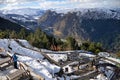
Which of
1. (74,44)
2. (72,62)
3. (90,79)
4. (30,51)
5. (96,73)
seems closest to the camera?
(90,79)

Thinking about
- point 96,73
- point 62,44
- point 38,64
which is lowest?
point 62,44

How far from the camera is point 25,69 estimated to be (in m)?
34.7

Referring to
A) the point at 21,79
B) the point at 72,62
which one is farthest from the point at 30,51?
the point at 21,79

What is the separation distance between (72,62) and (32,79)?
15570 millimetres

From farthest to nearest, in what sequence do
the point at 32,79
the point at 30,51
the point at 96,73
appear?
the point at 30,51 → the point at 96,73 → the point at 32,79

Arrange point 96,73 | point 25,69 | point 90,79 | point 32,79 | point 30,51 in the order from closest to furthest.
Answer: point 32,79 → point 25,69 → point 90,79 → point 96,73 → point 30,51

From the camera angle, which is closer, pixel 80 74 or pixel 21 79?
pixel 21 79

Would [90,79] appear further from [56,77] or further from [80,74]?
[56,77]

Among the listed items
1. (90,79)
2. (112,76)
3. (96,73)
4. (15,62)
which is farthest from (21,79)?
(112,76)

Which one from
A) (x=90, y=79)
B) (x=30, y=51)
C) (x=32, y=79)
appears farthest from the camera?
(x=30, y=51)

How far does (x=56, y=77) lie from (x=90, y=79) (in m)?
5.49

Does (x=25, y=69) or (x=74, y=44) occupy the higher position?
(x=25, y=69)

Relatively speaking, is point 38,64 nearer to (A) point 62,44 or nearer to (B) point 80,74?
(B) point 80,74

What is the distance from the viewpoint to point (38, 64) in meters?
38.7
